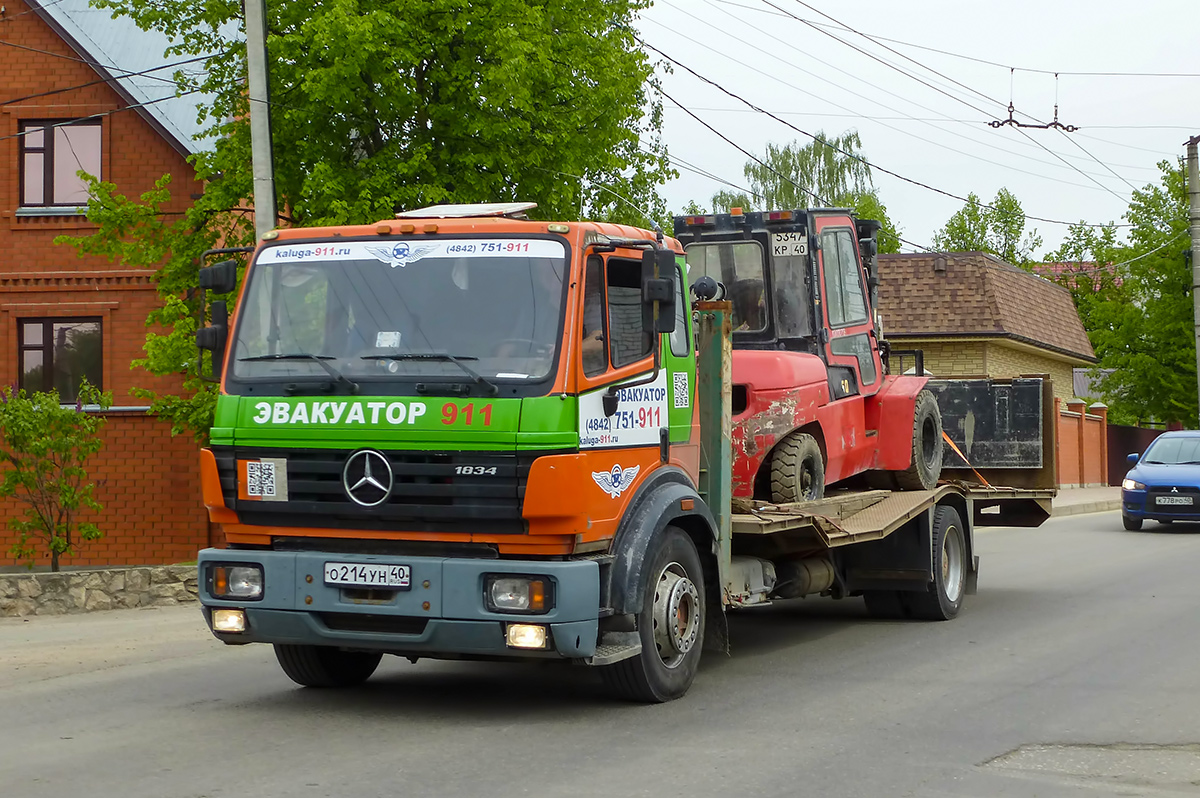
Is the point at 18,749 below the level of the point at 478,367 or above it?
below

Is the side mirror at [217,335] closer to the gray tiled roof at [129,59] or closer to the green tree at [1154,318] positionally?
the gray tiled roof at [129,59]

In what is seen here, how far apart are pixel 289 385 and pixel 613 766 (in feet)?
8.54

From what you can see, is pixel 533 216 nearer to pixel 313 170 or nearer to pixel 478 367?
pixel 313 170

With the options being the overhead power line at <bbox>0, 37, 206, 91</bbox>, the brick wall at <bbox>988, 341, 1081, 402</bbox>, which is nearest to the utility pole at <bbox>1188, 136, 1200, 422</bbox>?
the brick wall at <bbox>988, 341, 1081, 402</bbox>

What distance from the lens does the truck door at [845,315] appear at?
445 inches

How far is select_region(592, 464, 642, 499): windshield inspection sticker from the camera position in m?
7.47

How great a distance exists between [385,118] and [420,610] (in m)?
10.5

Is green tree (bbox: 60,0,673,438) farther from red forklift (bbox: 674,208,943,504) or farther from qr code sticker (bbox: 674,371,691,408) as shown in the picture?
qr code sticker (bbox: 674,371,691,408)

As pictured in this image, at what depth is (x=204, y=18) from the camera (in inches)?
685

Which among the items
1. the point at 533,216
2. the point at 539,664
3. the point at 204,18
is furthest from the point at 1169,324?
the point at 539,664

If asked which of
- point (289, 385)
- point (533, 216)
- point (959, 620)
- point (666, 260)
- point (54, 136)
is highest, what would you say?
point (54, 136)

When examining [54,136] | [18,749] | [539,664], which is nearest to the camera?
[18,749]

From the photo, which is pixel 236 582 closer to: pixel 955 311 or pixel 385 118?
pixel 385 118

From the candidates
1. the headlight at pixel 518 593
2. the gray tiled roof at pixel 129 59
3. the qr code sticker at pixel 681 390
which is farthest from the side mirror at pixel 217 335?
the gray tiled roof at pixel 129 59
